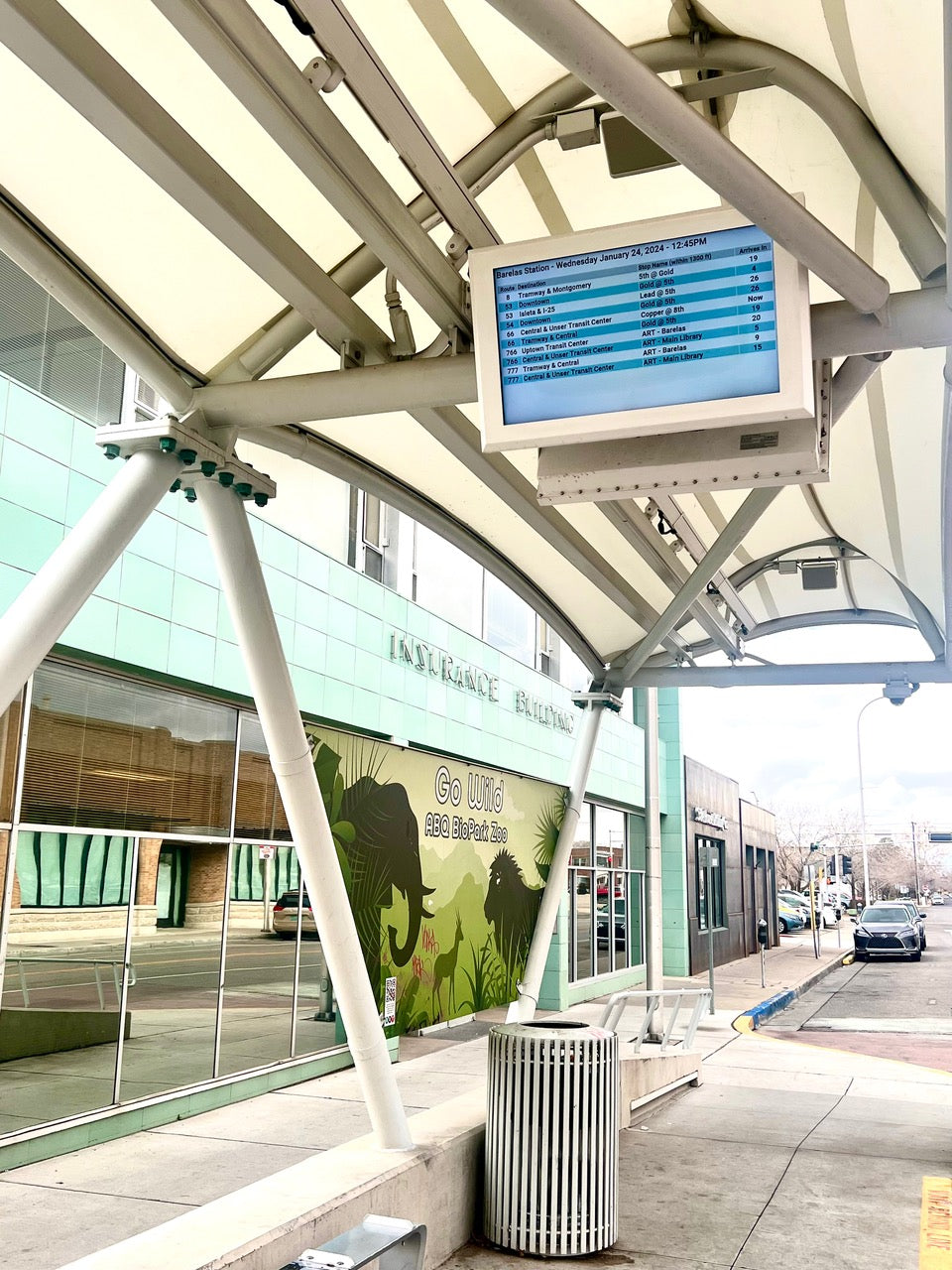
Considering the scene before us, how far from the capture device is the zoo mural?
521 inches

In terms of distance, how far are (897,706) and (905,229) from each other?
7.36m

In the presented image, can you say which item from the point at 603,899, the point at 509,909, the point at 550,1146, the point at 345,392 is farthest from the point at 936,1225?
the point at 603,899

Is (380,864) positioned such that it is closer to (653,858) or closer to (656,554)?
(653,858)

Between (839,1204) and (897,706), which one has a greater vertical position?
(897,706)

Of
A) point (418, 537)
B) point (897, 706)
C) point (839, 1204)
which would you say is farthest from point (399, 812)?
point (839, 1204)

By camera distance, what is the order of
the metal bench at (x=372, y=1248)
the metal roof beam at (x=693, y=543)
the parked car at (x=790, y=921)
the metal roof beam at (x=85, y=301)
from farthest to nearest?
the parked car at (x=790, y=921) → the metal roof beam at (x=693, y=543) → the metal roof beam at (x=85, y=301) → the metal bench at (x=372, y=1248)

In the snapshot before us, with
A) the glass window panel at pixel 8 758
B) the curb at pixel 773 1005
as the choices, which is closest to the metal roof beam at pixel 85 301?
the glass window panel at pixel 8 758

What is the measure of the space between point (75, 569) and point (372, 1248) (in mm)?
2920

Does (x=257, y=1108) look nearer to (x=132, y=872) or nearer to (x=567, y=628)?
(x=132, y=872)

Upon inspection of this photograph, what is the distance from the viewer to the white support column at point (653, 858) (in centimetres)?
1441

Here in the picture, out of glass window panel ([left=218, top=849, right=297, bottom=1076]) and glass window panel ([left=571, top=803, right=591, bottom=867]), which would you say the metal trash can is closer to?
glass window panel ([left=218, top=849, right=297, bottom=1076])

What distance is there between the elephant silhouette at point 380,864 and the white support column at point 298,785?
23.9 feet

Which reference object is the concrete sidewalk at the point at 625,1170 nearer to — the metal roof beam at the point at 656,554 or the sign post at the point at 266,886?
the sign post at the point at 266,886

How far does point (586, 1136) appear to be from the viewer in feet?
19.4
